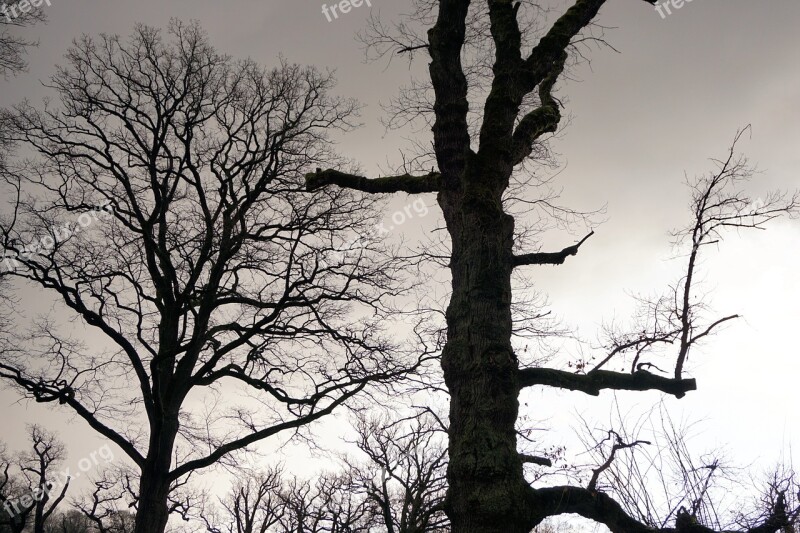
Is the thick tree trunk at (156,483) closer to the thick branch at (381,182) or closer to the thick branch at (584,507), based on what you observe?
the thick branch at (381,182)

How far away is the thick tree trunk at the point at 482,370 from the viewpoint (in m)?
3.55

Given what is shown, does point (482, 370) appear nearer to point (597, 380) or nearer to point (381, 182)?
point (597, 380)

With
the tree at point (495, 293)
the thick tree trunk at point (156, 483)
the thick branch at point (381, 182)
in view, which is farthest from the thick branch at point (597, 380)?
the thick tree trunk at point (156, 483)

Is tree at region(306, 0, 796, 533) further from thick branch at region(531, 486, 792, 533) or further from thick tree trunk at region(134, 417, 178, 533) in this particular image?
thick tree trunk at region(134, 417, 178, 533)

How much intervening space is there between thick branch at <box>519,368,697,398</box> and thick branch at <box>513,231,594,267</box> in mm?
1056

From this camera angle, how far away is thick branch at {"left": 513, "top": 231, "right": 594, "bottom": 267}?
4816mm

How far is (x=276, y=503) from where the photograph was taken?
29578mm

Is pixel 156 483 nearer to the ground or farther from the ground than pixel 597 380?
farther from the ground

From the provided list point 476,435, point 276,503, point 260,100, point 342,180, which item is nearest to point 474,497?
point 476,435

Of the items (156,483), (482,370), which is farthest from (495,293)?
(156,483)

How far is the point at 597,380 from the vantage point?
4.17m

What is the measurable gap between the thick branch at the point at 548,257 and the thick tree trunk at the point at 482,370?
0.17 meters

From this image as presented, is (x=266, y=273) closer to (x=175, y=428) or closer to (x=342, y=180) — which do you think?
(x=175, y=428)

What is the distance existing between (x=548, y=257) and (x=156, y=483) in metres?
7.98
